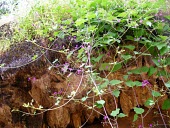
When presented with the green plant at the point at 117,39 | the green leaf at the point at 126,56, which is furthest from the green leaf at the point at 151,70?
the green leaf at the point at 126,56

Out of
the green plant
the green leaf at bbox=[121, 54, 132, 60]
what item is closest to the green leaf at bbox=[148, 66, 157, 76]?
the green plant

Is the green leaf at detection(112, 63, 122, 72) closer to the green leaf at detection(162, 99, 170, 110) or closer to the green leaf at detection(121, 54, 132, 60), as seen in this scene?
the green leaf at detection(121, 54, 132, 60)

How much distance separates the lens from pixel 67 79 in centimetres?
150

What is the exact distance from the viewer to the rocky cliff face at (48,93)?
151cm

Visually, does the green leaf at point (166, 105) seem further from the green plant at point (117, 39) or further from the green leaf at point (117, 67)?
the green leaf at point (117, 67)

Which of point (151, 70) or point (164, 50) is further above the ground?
point (164, 50)

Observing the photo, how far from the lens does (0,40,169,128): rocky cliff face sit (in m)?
1.51

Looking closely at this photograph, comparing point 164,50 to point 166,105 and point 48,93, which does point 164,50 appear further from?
point 48,93

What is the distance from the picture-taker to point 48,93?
1561mm

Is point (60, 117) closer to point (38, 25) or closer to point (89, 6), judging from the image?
point (38, 25)

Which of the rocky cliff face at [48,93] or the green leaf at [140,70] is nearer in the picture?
the green leaf at [140,70]

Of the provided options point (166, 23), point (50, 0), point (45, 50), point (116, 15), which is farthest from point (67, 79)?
point (166, 23)

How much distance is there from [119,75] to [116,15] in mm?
363

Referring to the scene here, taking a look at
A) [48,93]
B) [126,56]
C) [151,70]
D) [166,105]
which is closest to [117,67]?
[126,56]
